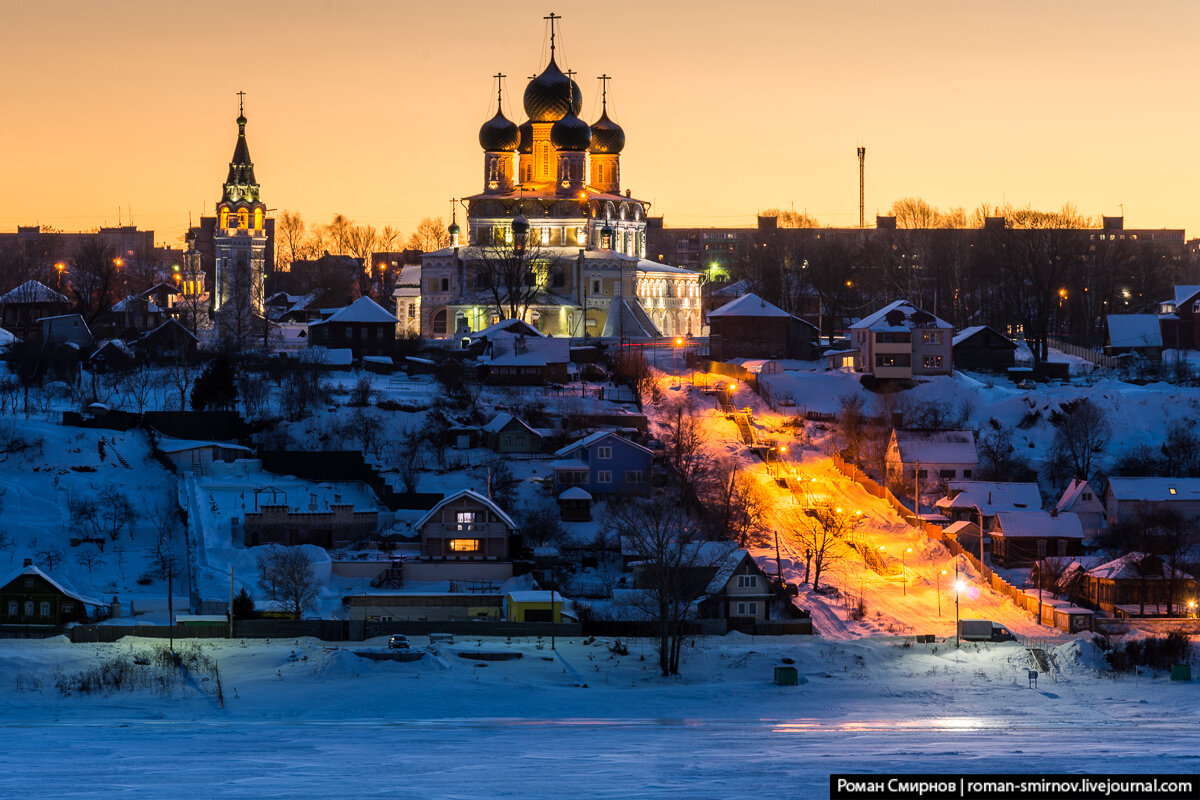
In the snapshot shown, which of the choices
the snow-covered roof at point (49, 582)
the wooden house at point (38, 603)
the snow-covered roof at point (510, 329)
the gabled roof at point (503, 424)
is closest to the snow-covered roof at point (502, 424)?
the gabled roof at point (503, 424)

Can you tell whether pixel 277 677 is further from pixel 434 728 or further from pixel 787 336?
pixel 787 336

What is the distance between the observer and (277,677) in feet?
108

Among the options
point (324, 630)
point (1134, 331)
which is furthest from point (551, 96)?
point (324, 630)

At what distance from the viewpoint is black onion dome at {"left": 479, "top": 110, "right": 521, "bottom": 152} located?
277ft

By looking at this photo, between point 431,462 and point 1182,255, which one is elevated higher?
point 1182,255

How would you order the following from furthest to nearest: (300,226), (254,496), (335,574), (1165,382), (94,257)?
(300,226), (94,257), (1165,382), (254,496), (335,574)

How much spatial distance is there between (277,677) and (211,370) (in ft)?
76.6

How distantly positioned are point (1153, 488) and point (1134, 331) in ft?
78.8

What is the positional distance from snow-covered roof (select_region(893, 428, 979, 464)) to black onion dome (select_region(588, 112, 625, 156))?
117ft

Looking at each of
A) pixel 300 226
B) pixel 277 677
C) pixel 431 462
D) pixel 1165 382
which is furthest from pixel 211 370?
pixel 300 226

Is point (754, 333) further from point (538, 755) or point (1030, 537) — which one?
point (538, 755)

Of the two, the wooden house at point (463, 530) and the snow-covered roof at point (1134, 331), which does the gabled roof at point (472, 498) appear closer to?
the wooden house at point (463, 530)

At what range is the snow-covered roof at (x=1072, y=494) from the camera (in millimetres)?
50062

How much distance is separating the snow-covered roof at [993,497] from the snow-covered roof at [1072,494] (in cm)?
64
